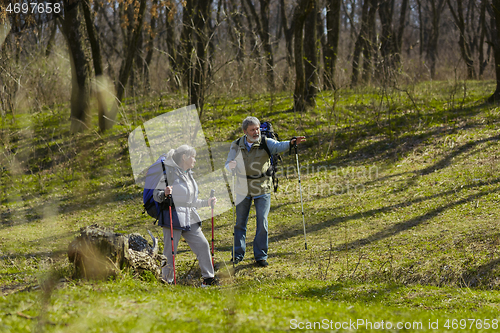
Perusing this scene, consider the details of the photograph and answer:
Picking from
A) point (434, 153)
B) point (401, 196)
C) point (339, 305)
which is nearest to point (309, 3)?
point (434, 153)

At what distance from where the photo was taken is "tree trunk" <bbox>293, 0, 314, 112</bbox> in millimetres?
15367

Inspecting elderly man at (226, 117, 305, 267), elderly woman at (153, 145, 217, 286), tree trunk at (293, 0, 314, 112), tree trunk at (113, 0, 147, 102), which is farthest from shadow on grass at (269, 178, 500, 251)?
tree trunk at (113, 0, 147, 102)

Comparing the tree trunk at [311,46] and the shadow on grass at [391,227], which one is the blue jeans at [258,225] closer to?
the shadow on grass at [391,227]

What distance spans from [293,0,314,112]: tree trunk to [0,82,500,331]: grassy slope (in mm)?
642

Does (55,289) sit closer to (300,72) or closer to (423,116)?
(300,72)

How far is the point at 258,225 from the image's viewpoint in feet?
23.9

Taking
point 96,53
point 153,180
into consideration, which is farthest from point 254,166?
point 96,53

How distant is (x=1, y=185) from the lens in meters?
14.1

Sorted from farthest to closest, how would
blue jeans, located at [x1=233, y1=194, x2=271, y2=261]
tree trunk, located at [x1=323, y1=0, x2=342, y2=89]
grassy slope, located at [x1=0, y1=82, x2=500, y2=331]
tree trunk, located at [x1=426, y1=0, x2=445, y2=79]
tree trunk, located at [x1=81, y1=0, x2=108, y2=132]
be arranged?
tree trunk, located at [x1=426, y1=0, x2=445, y2=79]
tree trunk, located at [x1=323, y1=0, x2=342, y2=89]
tree trunk, located at [x1=81, y1=0, x2=108, y2=132]
blue jeans, located at [x1=233, y1=194, x2=271, y2=261]
grassy slope, located at [x1=0, y1=82, x2=500, y2=331]

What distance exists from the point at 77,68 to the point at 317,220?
36.8ft

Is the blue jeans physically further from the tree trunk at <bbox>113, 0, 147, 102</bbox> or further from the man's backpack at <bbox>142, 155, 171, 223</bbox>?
the tree trunk at <bbox>113, 0, 147, 102</bbox>

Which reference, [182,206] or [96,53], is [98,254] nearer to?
[182,206]

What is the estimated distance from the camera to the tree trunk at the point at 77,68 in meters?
16.0

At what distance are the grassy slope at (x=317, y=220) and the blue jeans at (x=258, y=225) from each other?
287 mm
